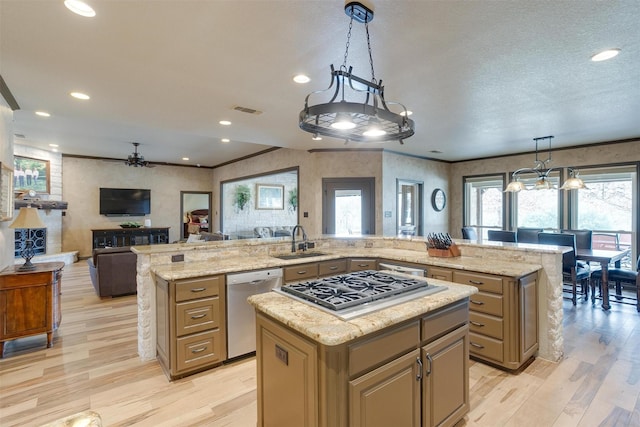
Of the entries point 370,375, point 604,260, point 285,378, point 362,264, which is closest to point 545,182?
point 604,260

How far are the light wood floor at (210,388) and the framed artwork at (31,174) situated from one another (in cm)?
556

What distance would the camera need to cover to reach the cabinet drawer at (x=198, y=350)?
2.65 metres

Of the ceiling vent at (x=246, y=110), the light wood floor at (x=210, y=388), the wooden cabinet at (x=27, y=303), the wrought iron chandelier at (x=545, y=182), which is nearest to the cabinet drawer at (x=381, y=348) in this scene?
the light wood floor at (x=210, y=388)

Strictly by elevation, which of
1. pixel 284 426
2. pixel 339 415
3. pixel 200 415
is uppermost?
pixel 339 415

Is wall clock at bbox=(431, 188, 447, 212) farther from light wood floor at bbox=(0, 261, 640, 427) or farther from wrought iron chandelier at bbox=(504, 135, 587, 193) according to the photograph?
light wood floor at bbox=(0, 261, 640, 427)

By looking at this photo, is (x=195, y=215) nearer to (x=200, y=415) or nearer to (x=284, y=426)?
(x=200, y=415)

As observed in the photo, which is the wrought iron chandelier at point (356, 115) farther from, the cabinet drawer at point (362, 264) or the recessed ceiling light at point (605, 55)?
the cabinet drawer at point (362, 264)

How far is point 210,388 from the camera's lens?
8.37ft

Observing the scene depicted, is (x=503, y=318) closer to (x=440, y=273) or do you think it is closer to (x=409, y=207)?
(x=440, y=273)

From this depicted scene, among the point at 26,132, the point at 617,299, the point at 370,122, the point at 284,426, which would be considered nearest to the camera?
the point at 284,426

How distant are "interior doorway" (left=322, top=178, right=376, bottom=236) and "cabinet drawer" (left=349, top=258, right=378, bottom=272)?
2429mm

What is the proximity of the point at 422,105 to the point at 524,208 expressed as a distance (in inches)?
→ 186

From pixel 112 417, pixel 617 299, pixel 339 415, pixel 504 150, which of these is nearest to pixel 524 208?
pixel 504 150

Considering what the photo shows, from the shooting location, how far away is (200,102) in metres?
3.43
